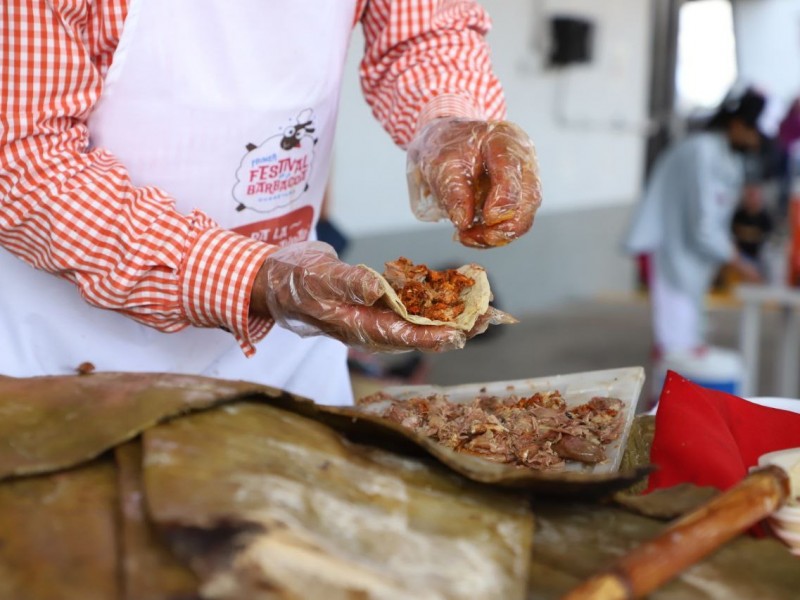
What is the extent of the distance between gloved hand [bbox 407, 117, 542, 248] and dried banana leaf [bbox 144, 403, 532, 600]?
2.15ft

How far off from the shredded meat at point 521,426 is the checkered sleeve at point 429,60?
67cm

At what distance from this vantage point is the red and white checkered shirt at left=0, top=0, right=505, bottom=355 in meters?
1.32

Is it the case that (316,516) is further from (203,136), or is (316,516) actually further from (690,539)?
(203,136)

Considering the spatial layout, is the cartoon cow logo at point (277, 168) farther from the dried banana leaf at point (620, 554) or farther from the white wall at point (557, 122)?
the white wall at point (557, 122)

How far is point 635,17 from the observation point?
845 centimetres

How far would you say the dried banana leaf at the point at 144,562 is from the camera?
79 centimetres

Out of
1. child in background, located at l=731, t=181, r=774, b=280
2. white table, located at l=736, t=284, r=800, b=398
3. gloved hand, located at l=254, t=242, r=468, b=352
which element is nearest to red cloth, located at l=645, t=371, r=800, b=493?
gloved hand, located at l=254, t=242, r=468, b=352

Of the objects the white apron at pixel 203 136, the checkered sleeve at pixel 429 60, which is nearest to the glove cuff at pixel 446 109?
the checkered sleeve at pixel 429 60

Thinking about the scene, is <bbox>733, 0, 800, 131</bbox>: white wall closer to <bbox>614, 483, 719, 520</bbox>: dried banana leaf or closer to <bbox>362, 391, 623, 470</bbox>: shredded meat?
<bbox>362, 391, 623, 470</bbox>: shredded meat

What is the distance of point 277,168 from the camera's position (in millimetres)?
1761

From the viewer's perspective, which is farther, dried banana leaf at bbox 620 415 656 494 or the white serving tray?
the white serving tray

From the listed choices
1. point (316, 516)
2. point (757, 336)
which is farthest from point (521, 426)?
point (757, 336)

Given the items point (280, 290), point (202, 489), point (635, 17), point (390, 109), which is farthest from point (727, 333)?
point (202, 489)

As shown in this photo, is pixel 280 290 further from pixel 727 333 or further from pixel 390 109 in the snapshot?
pixel 727 333
